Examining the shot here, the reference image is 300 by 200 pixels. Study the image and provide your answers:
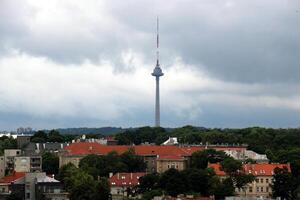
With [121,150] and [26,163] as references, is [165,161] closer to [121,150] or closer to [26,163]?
[121,150]

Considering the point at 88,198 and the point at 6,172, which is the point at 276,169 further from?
the point at 6,172

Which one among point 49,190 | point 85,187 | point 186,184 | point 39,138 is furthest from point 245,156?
point 39,138

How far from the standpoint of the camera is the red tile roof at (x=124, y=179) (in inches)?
4387

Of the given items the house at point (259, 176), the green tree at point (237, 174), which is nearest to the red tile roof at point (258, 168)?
the house at point (259, 176)

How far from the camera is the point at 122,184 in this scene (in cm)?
11144

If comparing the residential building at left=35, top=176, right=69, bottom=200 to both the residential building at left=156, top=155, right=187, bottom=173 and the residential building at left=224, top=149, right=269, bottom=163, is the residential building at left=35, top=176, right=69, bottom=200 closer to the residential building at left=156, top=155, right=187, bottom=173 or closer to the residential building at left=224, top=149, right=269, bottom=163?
the residential building at left=156, top=155, right=187, bottom=173

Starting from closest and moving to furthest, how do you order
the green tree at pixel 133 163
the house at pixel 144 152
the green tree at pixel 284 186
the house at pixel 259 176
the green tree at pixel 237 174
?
the green tree at pixel 284 186 → the green tree at pixel 237 174 → the house at pixel 259 176 → the green tree at pixel 133 163 → the house at pixel 144 152

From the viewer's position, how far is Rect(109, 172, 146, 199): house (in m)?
106

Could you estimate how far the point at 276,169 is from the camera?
365 feet

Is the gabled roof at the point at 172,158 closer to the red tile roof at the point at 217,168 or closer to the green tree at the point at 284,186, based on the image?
the red tile roof at the point at 217,168

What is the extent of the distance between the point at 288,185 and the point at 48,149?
238ft

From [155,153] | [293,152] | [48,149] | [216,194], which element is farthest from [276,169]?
[48,149]

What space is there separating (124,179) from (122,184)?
2.11 metres

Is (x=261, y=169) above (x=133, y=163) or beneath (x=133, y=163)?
beneath
